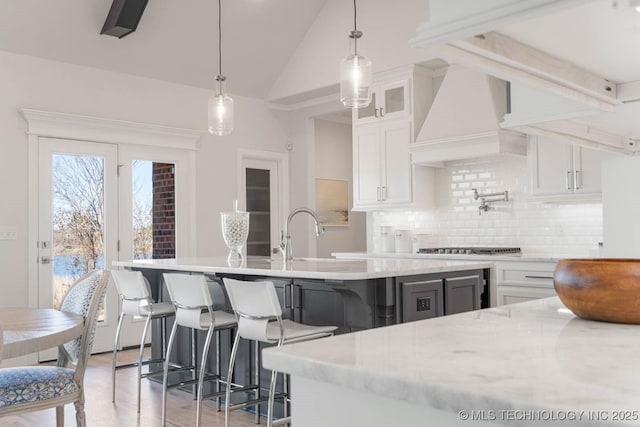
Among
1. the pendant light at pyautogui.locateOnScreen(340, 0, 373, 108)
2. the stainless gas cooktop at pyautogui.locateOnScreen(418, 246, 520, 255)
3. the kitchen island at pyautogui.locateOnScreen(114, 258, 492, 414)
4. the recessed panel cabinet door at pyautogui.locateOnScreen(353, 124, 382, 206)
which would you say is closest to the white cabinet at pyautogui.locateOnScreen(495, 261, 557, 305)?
the stainless gas cooktop at pyautogui.locateOnScreen(418, 246, 520, 255)

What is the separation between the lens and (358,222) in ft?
28.2

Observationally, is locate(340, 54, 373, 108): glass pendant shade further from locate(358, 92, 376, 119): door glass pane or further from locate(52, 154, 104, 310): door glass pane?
locate(52, 154, 104, 310): door glass pane

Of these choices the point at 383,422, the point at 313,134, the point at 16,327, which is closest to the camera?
the point at 383,422

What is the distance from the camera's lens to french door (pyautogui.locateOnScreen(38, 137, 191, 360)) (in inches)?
222

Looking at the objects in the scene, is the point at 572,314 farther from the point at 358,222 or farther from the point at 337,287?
the point at 358,222

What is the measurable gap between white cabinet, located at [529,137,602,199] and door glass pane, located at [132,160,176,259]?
3778 mm

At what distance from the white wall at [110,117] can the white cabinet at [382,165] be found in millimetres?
1546

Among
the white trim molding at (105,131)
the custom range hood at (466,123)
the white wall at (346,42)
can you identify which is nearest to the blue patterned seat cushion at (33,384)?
the white trim molding at (105,131)

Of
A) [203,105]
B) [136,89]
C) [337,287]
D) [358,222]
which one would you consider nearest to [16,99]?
[136,89]

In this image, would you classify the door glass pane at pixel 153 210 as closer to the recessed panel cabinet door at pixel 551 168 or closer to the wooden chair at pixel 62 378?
the wooden chair at pixel 62 378

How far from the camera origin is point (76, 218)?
19.2 ft

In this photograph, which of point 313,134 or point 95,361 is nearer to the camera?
point 95,361

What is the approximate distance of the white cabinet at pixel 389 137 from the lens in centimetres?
600

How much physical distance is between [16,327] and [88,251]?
11.6 feet
